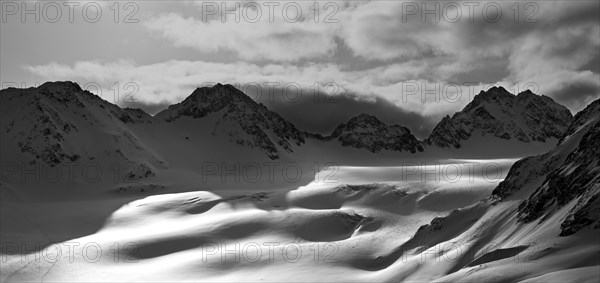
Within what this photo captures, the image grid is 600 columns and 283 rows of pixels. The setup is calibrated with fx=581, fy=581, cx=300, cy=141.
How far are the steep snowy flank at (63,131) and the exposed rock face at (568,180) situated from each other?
10251 cm

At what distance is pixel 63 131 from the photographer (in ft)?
495

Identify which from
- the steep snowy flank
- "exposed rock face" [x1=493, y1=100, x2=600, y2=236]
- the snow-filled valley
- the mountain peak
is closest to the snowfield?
the snow-filled valley

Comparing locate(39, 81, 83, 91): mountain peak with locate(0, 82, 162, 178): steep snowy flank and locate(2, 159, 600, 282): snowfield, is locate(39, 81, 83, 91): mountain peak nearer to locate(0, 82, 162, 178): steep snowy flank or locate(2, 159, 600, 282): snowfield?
locate(0, 82, 162, 178): steep snowy flank

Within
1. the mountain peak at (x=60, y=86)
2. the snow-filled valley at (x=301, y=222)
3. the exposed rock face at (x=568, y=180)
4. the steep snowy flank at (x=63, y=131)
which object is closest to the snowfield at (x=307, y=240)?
the snow-filled valley at (x=301, y=222)

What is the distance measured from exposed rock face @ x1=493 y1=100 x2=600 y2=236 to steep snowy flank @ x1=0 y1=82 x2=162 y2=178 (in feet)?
336

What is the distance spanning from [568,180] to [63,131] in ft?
445

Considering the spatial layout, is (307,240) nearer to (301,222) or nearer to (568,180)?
(301,222)

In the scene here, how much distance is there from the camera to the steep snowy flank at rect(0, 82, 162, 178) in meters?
141

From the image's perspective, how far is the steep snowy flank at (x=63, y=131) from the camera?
463 ft

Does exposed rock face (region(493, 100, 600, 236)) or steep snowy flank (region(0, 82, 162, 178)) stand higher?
steep snowy flank (region(0, 82, 162, 178))

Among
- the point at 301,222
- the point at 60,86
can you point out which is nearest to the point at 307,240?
the point at 301,222

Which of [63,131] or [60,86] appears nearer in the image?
[63,131]

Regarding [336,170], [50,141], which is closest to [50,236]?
[50,141]

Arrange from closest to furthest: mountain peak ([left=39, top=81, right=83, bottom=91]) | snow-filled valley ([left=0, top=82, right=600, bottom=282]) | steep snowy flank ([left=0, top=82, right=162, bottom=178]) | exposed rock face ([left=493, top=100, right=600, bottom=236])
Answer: exposed rock face ([left=493, top=100, right=600, bottom=236]) → snow-filled valley ([left=0, top=82, right=600, bottom=282]) → steep snowy flank ([left=0, top=82, right=162, bottom=178]) → mountain peak ([left=39, top=81, right=83, bottom=91])
